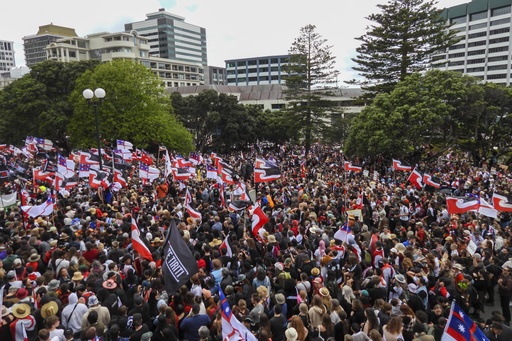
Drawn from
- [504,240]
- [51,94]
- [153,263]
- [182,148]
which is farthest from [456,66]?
[153,263]

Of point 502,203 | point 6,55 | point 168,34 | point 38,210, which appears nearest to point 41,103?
point 38,210

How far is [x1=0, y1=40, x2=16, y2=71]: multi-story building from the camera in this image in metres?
158

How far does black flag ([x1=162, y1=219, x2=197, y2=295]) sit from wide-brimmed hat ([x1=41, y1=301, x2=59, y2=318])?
5.52 ft

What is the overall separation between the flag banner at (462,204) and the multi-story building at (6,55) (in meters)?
189

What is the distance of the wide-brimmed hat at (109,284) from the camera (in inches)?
255

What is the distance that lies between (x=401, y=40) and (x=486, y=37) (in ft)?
222

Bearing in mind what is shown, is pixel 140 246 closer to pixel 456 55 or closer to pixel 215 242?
pixel 215 242

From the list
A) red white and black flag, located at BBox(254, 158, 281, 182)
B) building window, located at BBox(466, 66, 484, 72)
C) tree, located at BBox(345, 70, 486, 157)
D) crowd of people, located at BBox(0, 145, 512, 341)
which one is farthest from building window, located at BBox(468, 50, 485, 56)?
red white and black flag, located at BBox(254, 158, 281, 182)

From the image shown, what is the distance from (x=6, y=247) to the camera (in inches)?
345

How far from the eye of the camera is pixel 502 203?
1112cm

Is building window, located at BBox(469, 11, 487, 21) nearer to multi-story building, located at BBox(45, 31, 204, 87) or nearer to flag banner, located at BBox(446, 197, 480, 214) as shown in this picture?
multi-story building, located at BBox(45, 31, 204, 87)

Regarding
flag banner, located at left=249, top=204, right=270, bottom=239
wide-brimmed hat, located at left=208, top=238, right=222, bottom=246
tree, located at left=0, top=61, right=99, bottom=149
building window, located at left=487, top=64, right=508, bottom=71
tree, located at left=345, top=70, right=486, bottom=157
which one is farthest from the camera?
building window, located at left=487, top=64, right=508, bottom=71

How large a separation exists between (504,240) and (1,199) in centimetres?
1431

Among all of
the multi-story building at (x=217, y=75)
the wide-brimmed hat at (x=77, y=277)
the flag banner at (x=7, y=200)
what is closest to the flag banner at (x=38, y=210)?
the flag banner at (x=7, y=200)
